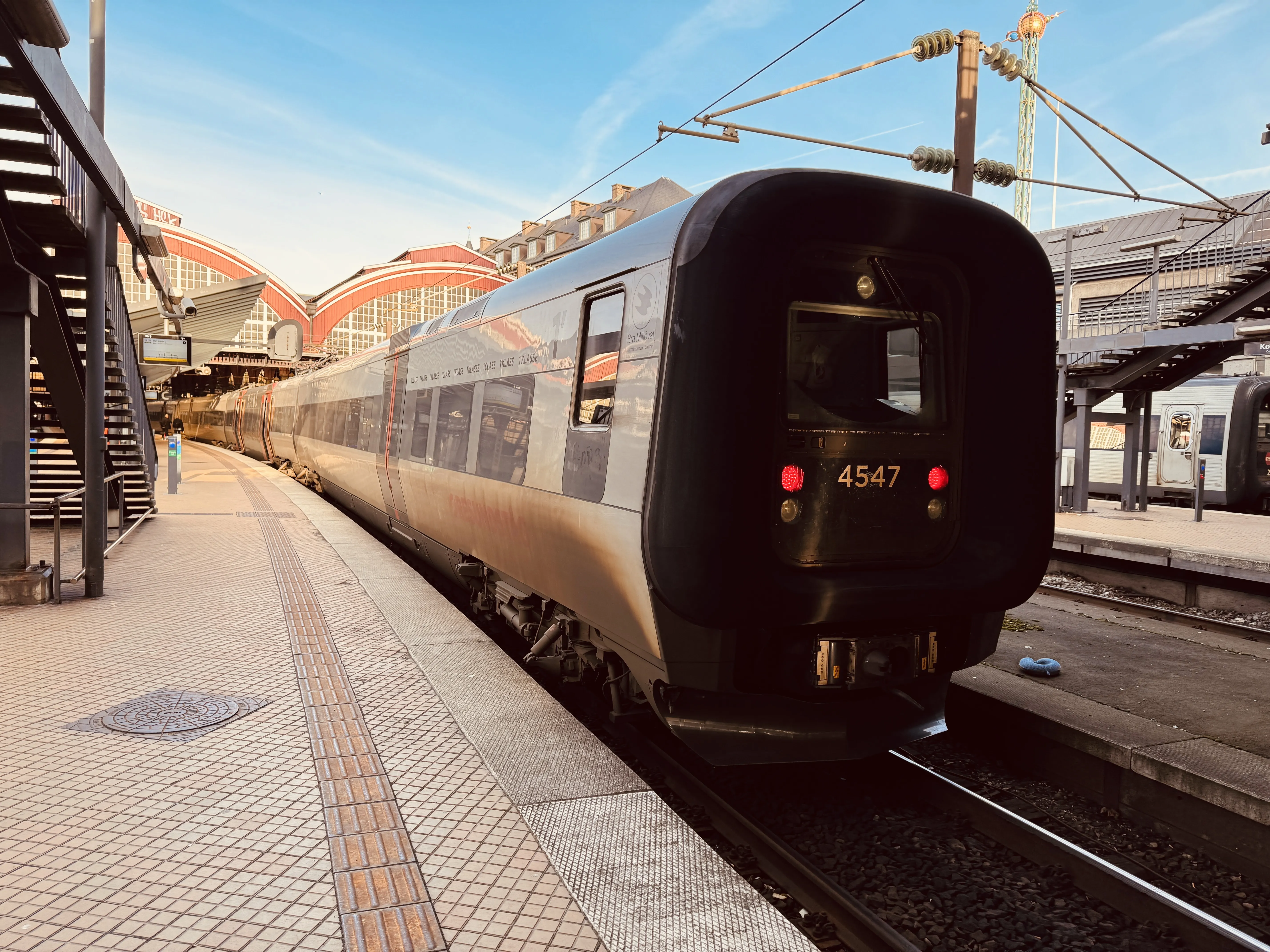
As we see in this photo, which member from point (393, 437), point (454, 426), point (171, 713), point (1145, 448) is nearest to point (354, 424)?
point (393, 437)

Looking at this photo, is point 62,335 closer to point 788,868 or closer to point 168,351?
point 168,351

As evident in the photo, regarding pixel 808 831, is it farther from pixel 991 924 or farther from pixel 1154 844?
pixel 1154 844

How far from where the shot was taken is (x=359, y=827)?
355 centimetres

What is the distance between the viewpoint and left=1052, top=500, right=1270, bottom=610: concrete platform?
9570mm

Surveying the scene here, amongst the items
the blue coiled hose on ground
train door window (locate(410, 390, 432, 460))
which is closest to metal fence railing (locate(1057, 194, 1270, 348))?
the blue coiled hose on ground

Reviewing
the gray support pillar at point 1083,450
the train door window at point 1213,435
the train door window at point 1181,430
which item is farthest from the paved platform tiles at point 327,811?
the train door window at point 1181,430

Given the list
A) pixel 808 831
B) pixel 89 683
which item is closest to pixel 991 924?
pixel 808 831

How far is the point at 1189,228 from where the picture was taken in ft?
77.8

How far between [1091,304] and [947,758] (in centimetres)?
3545

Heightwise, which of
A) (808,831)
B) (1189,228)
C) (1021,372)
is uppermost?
(1189,228)

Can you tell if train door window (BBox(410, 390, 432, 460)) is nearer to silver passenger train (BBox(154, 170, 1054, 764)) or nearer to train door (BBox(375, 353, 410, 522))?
train door (BBox(375, 353, 410, 522))

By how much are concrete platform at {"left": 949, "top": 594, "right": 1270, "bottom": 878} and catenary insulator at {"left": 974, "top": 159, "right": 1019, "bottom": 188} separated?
22.8 ft

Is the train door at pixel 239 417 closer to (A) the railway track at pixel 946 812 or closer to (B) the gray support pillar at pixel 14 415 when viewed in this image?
(B) the gray support pillar at pixel 14 415

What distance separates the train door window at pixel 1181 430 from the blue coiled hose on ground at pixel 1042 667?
17.1m
